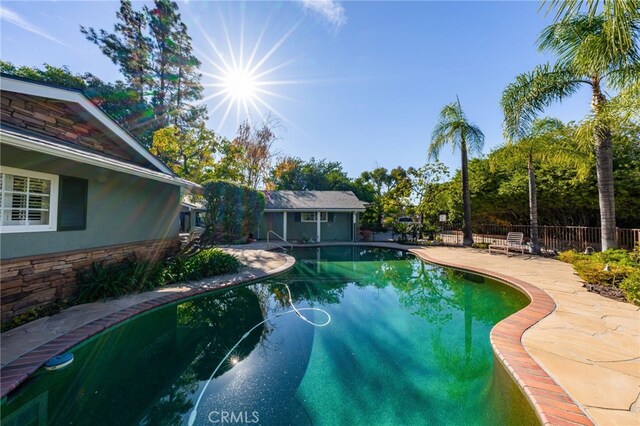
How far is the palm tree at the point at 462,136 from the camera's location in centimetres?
1550

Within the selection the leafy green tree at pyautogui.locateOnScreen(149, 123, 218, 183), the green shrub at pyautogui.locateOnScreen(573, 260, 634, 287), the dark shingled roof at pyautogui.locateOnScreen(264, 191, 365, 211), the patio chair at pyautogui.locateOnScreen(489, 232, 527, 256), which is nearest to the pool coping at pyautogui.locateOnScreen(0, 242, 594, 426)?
the green shrub at pyautogui.locateOnScreen(573, 260, 634, 287)

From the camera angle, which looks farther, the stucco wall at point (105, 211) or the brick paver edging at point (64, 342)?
the stucco wall at point (105, 211)

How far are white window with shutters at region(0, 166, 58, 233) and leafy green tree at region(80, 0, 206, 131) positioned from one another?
1902 centimetres

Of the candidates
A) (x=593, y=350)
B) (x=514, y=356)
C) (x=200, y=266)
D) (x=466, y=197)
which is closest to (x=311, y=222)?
(x=466, y=197)

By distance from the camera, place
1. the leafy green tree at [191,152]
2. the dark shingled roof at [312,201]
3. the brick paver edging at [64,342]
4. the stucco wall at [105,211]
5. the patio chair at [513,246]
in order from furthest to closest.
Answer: the dark shingled roof at [312,201] < the leafy green tree at [191,152] < the patio chair at [513,246] < the stucco wall at [105,211] < the brick paver edging at [64,342]

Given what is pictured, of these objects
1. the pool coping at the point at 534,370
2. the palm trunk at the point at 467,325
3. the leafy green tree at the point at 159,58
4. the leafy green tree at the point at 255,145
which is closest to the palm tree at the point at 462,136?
the palm trunk at the point at 467,325

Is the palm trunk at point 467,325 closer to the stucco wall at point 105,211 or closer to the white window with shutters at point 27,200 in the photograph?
the stucco wall at point 105,211

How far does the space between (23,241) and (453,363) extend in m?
8.31

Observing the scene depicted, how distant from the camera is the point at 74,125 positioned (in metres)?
6.29

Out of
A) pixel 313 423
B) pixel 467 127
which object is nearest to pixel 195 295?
pixel 313 423

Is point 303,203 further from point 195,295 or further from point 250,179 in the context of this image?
point 195,295

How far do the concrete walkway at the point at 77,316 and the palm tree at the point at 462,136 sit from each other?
525 inches

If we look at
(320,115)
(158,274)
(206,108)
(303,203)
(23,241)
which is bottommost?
(158,274)

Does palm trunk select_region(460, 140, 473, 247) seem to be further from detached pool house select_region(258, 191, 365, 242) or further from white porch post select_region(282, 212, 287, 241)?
white porch post select_region(282, 212, 287, 241)
